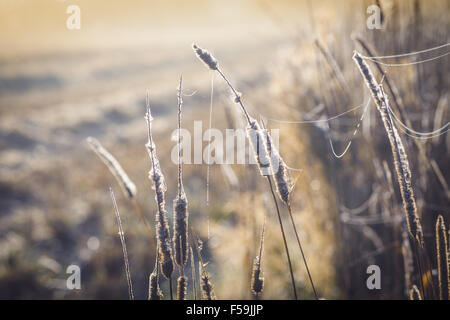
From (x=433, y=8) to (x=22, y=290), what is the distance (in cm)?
393

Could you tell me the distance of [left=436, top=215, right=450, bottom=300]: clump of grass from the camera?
0.71 metres

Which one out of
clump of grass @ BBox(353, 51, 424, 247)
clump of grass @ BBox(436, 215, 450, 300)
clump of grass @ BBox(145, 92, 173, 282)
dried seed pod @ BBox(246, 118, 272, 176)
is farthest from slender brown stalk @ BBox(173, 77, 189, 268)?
clump of grass @ BBox(436, 215, 450, 300)

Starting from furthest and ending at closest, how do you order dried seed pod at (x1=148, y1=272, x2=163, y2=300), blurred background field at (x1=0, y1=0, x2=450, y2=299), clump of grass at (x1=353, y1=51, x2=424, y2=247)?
blurred background field at (x1=0, y1=0, x2=450, y2=299), dried seed pod at (x1=148, y1=272, x2=163, y2=300), clump of grass at (x1=353, y1=51, x2=424, y2=247)

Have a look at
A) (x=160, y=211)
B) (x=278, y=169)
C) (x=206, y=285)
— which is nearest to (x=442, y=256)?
(x=278, y=169)

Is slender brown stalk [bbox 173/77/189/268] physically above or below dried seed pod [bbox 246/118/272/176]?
below

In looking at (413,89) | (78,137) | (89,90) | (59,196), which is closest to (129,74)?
(89,90)

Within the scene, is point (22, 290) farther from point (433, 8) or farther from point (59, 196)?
point (433, 8)

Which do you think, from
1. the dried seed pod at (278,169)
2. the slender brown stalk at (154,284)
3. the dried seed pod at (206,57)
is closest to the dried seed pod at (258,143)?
the dried seed pod at (278,169)

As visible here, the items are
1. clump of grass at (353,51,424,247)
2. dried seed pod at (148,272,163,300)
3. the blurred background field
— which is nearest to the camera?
clump of grass at (353,51,424,247)

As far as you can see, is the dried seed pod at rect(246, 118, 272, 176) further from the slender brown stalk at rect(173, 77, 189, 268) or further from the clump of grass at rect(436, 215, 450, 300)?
the clump of grass at rect(436, 215, 450, 300)

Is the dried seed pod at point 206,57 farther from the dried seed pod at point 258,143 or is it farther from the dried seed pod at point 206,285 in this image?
the dried seed pod at point 206,285

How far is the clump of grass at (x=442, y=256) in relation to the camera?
28.0 inches

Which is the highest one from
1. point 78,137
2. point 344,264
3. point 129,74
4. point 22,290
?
point 129,74

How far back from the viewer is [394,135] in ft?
2.07
